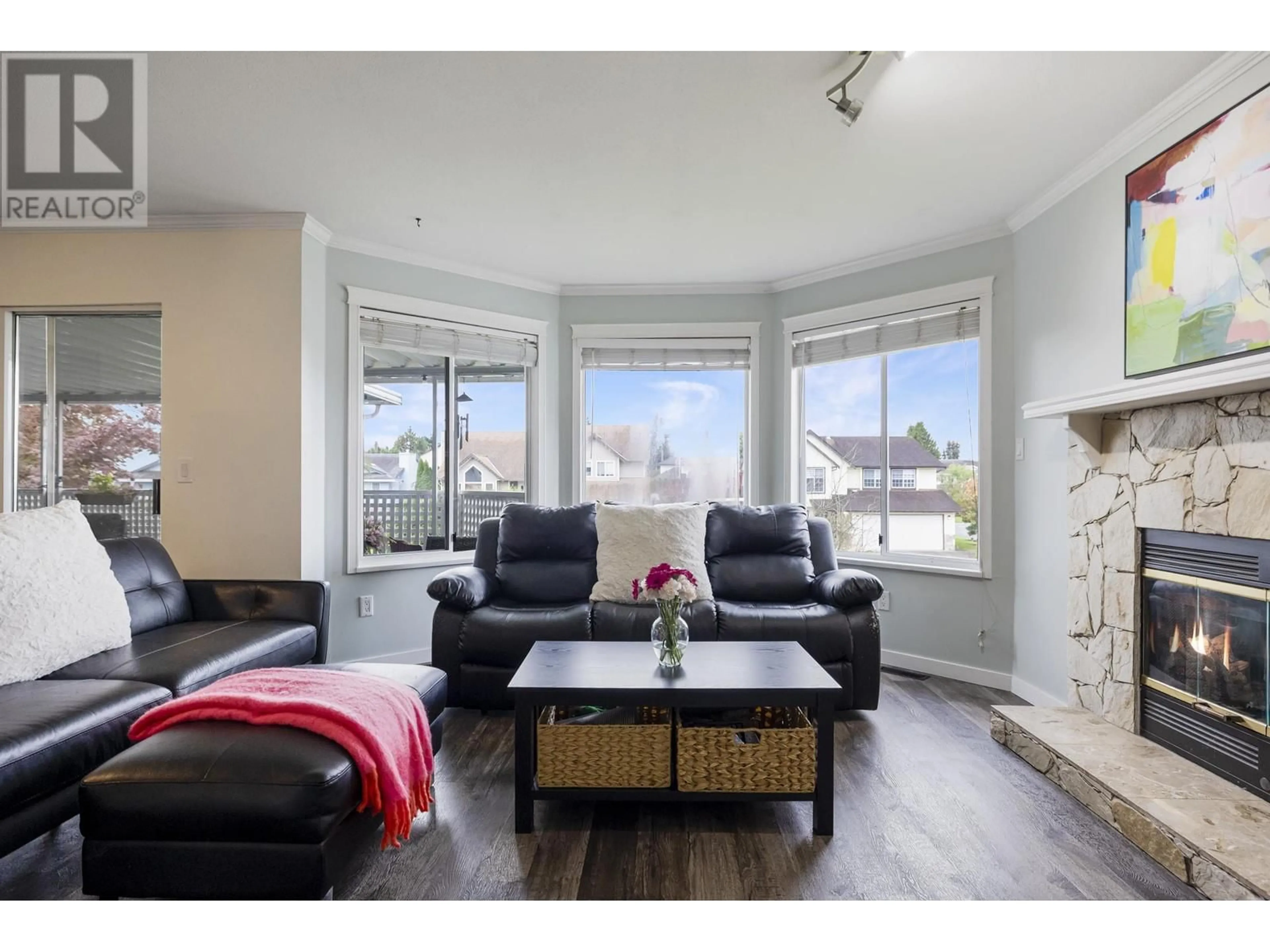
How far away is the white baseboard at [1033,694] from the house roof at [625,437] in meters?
2.66

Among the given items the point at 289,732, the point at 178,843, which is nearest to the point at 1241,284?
the point at 289,732

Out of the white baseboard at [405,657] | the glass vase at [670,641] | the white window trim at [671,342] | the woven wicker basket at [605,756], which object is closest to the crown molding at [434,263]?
the white window trim at [671,342]

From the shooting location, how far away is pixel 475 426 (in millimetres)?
4355

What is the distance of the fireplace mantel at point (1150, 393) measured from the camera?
5.85 feet

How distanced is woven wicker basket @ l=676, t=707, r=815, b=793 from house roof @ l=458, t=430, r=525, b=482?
2.73 meters

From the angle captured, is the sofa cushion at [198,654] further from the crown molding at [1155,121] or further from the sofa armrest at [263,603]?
the crown molding at [1155,121]

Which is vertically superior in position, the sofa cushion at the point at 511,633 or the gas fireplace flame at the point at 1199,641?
the gas fireplace flame at the point at 1199,641

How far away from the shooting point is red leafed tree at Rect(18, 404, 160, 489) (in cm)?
345

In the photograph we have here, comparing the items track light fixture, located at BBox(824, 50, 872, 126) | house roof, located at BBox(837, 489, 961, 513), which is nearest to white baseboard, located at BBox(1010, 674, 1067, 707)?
house roof, located at BBox(837, 489, 961, 513)

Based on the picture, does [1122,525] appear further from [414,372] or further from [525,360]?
[414,372]

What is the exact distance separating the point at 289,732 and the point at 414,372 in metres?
2.91

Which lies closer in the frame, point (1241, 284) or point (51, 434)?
point (1241, 284)

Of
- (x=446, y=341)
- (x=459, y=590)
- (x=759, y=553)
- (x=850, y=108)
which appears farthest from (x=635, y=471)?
(x=850, y=108)

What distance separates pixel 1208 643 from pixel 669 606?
1871 millimetres
